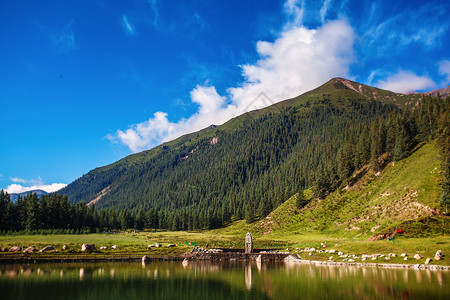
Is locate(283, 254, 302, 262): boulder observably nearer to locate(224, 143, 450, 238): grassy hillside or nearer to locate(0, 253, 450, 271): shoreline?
locate(0, 253, 450, 271): shoreline

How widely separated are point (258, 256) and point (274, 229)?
5488 centimetres

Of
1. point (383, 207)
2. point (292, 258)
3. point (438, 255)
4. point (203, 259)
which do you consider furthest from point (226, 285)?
point (383, 207)

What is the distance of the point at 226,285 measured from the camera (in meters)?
35.6

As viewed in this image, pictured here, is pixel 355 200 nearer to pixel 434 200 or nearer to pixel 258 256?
pixel 434 200

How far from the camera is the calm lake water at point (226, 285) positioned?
2917 centimetres

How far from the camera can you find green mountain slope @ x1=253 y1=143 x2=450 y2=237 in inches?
2549

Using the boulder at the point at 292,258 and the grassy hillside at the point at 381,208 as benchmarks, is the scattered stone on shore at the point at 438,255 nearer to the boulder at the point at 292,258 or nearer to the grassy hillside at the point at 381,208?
the grassy hillside at the point at 381,208

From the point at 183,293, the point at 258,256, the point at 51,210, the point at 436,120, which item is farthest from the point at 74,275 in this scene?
the point at 436,120

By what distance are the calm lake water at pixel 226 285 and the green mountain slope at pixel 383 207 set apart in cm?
3003

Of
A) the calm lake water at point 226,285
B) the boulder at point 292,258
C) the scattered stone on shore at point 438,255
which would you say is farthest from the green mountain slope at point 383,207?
the calm lake water at point 226,285

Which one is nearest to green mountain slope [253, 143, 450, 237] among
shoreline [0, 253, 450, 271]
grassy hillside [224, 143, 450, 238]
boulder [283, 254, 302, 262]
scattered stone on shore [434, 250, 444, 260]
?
grassy hillside [224, 143, 450, 238]

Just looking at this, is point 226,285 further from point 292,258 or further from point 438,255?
point 438,255

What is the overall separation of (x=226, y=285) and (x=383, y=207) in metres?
64.8

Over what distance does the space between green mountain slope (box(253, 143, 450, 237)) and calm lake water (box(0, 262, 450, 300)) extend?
30.0 metres
